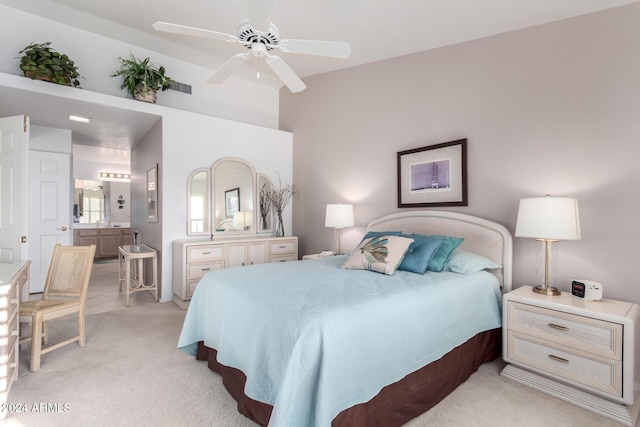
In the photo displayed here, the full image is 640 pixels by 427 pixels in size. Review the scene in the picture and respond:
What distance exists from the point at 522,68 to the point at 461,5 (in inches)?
30.9

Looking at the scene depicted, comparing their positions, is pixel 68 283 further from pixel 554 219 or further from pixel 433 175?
pixel 554 219

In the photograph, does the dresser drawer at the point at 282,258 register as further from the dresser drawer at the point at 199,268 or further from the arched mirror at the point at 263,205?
the dresser drawer at the point at 199,268

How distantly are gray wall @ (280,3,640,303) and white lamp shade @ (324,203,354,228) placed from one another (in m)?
0.24

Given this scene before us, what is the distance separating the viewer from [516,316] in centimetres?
227

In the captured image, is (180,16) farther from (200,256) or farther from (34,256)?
(34,256)

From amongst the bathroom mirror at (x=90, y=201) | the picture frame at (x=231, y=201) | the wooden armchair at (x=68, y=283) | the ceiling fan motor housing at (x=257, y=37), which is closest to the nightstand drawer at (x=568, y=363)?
the ceiling fan motor housing at (x=257, y=37)

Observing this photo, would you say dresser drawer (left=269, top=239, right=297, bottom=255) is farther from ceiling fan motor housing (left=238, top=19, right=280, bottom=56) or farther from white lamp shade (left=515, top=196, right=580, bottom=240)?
white lamp shade (left=515, top=196, right=580, bottom=240)

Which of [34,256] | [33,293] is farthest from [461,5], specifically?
[33,293]

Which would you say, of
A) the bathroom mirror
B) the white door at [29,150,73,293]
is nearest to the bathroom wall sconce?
the bathroom mirror

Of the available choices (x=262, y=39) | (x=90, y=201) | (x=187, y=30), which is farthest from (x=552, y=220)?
(x=90, y=201)

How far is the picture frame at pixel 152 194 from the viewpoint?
14.1 feet

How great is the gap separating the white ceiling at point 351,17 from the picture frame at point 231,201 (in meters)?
1.99

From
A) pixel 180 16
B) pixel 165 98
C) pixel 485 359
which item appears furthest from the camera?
pixel 165 98

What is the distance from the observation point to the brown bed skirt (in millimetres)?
1549
